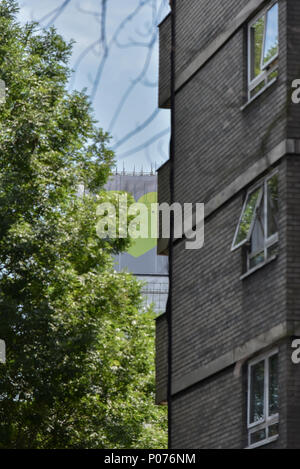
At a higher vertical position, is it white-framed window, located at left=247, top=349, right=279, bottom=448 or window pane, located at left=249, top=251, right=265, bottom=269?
window pane, located at left=249, top=251, right=265, bottom=269

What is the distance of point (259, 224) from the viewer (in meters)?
15.2

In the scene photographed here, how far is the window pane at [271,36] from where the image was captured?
15227 mm

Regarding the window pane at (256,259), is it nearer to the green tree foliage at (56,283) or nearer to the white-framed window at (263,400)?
the white-framed window at (263,400)

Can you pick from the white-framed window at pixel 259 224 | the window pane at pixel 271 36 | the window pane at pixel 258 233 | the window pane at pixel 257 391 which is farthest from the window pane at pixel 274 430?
the window pane at pixel 271 36

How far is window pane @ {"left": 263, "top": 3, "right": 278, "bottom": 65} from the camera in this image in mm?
15227

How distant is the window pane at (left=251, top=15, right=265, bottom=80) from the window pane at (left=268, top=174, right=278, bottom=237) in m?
2.00

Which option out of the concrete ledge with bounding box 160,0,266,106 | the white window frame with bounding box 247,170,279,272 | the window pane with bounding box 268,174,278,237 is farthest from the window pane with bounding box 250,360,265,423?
the concrete ledge with bounding box 160,0,266,106

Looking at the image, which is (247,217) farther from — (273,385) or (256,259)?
(273,385)

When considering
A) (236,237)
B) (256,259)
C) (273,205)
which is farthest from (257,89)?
(256,259)

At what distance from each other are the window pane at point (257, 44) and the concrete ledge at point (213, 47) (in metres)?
0.20

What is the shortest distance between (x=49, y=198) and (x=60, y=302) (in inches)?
100

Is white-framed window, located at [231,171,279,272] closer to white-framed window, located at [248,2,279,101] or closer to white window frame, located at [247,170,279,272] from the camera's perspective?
white window frame, located at [247,170,279,272]

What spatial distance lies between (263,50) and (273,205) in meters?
2.52
